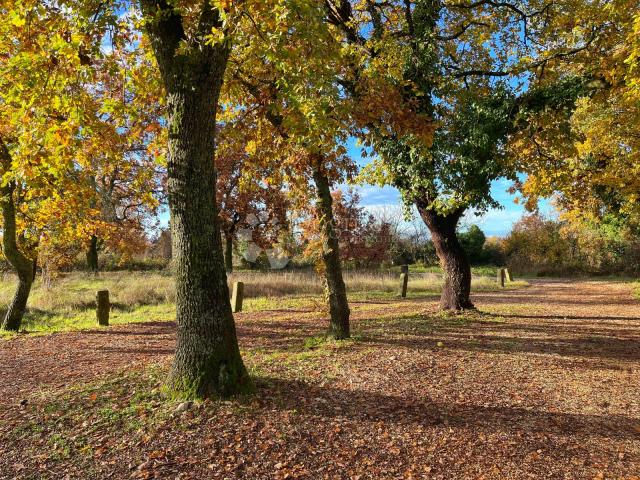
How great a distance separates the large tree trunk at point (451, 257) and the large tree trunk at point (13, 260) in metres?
9.55

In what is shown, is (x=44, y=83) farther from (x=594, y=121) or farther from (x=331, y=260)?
(x=594, y=121)

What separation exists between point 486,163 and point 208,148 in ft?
21.8

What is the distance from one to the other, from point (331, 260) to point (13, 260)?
757cm

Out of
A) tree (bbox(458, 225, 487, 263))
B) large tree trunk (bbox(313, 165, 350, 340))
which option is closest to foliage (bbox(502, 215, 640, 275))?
tree (bbox(458, 225, 487, 263))

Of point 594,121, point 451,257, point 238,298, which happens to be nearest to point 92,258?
point 238,298

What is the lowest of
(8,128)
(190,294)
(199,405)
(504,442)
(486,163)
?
(504,442)

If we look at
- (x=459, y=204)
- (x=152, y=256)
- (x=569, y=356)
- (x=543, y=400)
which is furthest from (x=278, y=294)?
(x=152, y=256)

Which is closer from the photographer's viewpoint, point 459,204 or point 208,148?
point 208,148

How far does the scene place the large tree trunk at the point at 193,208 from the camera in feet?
14.7

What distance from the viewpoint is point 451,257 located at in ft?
36.8

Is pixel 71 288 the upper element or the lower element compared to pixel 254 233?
lower

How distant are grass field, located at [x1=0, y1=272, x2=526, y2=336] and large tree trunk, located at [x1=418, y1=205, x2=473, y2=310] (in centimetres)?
344

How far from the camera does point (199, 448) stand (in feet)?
12.2

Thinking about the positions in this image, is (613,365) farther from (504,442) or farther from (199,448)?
(199,448)
